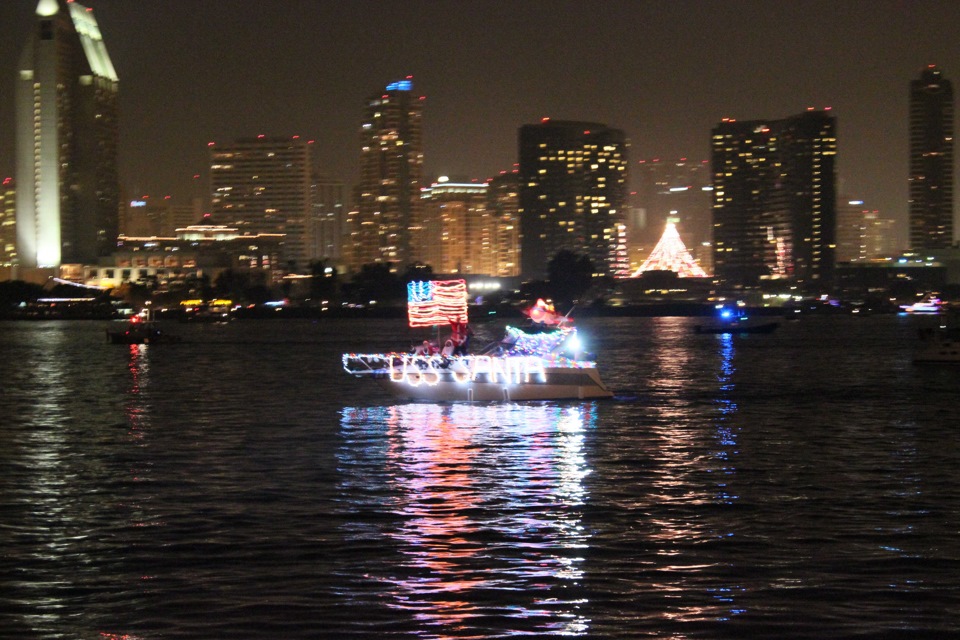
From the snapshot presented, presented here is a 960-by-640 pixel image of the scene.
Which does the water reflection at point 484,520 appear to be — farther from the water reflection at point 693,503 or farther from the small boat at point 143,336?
the small boat at point 143,336

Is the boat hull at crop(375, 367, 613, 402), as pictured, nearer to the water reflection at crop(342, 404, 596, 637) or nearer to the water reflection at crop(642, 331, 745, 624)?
the water reflection at crop(642, 331, 745, 624)

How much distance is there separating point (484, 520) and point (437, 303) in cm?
2170

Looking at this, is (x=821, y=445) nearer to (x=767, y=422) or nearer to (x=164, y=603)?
(x=767, y=422)

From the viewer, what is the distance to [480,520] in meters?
21.3

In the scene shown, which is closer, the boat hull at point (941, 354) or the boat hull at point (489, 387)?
the boat hull at point (489, 387)

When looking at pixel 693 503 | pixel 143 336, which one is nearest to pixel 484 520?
pixel 693 503

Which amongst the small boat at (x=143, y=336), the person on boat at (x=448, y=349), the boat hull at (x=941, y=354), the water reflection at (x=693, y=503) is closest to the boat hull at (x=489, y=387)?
the person on boat at (x=448, y=349)

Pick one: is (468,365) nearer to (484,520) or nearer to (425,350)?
(425,350)

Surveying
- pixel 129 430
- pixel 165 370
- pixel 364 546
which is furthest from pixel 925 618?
pixel 165 370

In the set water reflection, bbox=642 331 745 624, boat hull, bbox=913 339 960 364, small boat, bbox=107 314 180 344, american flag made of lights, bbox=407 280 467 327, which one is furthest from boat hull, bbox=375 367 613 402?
small boat, bbox=107 314 180 344

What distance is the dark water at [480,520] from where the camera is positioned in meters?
15.1

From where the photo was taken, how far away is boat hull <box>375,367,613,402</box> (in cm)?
4269

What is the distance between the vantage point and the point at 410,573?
680 inches

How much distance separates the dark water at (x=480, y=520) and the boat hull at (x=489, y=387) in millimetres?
816
